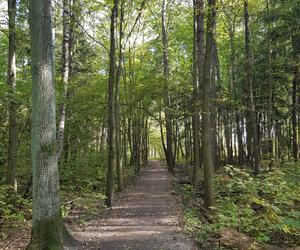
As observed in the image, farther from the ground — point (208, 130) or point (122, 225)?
point (208, 130)

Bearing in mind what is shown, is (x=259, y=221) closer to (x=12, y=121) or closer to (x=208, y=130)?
(x=208, y=130)

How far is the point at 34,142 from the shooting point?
5449 mm

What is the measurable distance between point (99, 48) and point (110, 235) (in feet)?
63.4

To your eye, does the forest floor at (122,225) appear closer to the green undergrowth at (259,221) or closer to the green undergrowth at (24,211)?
the green undergrowth at (24,211)

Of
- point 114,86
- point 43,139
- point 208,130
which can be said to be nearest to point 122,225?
point 208,130

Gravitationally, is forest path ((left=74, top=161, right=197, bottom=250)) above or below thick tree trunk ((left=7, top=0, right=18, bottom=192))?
below

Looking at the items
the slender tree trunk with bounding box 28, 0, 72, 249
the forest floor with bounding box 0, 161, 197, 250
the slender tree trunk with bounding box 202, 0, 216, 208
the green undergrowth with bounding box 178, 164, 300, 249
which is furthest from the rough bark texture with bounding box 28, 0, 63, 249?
the slender tree trunk with bounding box 202, 0, 216, 208

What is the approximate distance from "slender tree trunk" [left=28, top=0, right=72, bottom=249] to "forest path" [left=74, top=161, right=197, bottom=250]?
1250 millimetres

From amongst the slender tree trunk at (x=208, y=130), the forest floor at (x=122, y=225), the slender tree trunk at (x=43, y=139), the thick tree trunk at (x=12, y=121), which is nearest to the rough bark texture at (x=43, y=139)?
the slender tree trunk at (x=43, y=139)

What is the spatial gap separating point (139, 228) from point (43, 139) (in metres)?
3.65

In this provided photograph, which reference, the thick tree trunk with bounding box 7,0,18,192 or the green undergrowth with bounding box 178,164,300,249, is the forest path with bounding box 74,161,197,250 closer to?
the green undergrowth with bounding box 178,164,300,249

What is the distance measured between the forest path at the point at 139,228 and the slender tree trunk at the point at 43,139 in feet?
4.10

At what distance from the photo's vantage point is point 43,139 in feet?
17.7

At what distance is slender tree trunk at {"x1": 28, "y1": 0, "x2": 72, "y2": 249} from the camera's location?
17.7ft
